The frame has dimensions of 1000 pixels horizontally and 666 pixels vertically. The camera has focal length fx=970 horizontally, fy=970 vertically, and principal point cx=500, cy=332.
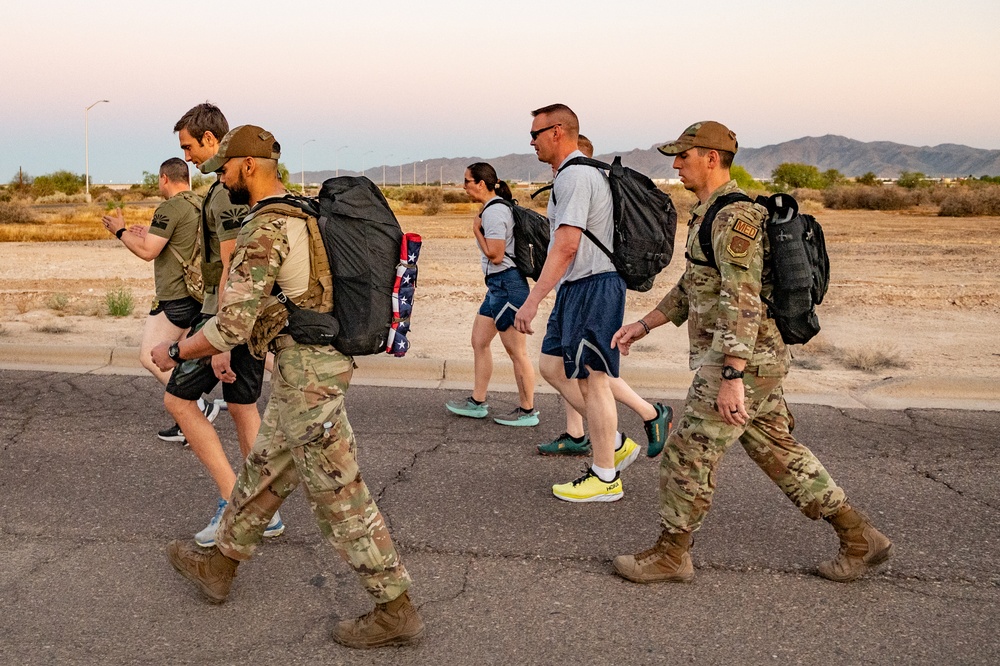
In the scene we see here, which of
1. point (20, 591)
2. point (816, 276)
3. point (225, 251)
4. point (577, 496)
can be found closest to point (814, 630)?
point (816, 276)

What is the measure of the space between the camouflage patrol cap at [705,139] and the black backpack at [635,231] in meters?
0.91

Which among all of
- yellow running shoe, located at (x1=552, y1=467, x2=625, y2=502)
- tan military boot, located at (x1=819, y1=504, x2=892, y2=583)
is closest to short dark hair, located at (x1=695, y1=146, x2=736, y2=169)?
tan military boot, located at (x1=819, y1=504, x2=892, y2=583)

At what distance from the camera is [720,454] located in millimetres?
3992

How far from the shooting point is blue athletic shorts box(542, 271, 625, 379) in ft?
16.4

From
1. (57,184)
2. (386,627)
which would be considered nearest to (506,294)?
(386,627)

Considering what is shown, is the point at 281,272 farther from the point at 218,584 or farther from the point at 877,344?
the point at 877,344

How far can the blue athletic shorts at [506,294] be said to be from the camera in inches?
254

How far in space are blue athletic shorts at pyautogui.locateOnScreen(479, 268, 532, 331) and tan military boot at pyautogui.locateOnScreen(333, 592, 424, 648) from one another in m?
3.12

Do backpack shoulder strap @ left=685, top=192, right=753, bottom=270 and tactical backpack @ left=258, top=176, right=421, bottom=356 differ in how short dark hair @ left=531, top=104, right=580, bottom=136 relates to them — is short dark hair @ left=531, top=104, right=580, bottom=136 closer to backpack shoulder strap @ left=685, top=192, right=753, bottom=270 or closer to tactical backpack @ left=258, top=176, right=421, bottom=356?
backpack shoulder strap @ left=685, top=192, right=753, bottom=270

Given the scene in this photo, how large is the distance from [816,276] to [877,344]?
6726mm

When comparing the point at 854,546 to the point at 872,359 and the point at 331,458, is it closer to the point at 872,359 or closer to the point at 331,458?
the point at 331,458

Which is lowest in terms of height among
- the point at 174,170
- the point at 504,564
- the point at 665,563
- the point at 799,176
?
the point at 504,564

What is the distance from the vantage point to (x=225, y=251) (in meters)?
4.30

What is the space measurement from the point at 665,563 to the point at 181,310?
3.09 m
